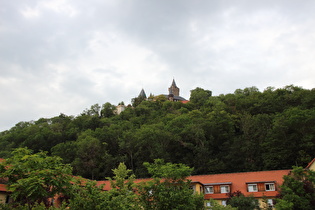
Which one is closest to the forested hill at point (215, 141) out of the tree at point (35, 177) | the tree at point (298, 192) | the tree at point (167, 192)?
the tree at point (298, 192)

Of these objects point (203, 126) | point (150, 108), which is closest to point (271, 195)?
point (203, 126)

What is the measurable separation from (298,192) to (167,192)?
18.6 metres

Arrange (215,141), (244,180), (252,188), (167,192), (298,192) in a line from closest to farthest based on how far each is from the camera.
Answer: (167,192)
(298,192)
(252,188)
(244,180)
(215,141)

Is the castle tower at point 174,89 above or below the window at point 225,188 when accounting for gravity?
above

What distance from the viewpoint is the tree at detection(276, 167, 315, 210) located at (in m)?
30.0

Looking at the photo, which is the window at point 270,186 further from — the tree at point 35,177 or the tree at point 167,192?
the tree at point 35,177

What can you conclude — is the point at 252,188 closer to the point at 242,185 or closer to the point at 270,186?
the point at 242,185

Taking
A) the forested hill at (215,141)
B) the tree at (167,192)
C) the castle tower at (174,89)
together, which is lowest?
the tree at (167,192)

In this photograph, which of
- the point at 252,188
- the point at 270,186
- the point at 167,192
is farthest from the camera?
the point at 252,188

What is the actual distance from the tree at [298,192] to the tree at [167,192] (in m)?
12.3

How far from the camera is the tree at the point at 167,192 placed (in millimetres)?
20234

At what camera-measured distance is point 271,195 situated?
1478 inches

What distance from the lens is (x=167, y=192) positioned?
67.4ft

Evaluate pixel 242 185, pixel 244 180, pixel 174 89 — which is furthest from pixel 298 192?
pixel 174 89
